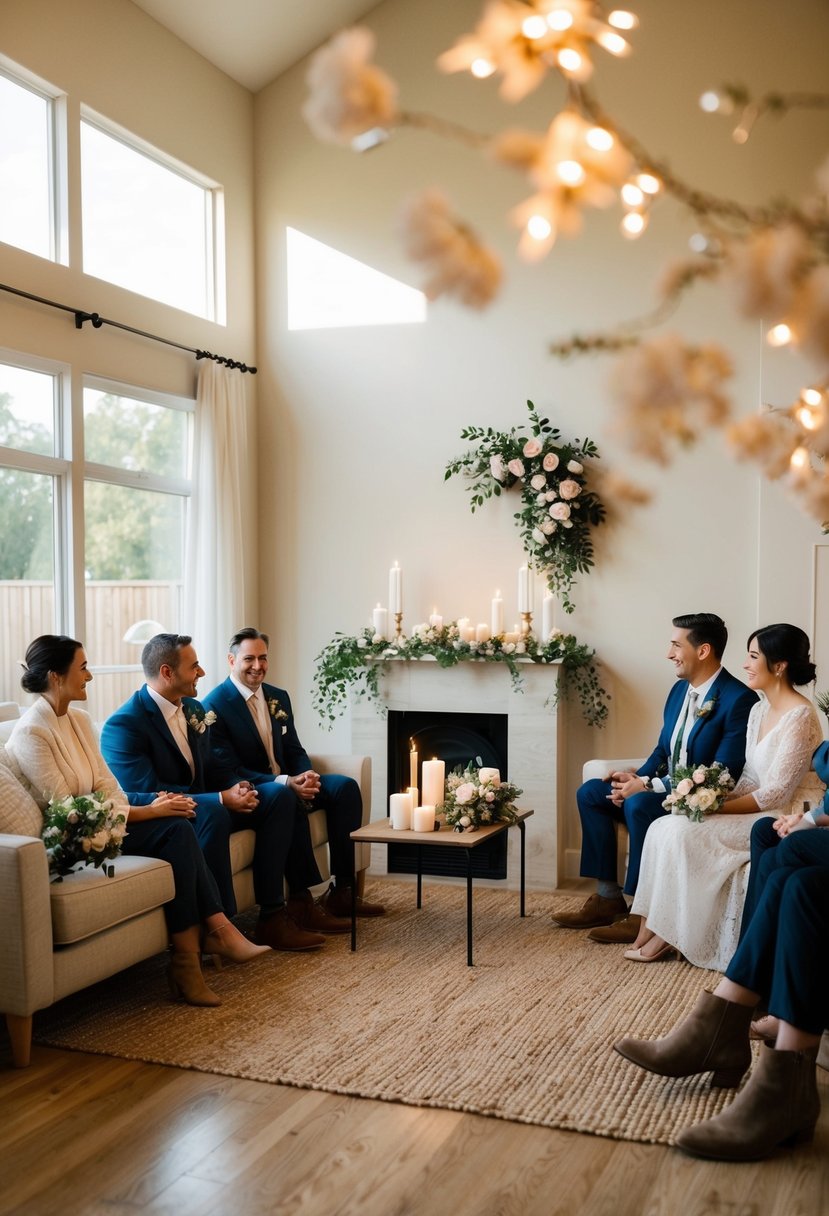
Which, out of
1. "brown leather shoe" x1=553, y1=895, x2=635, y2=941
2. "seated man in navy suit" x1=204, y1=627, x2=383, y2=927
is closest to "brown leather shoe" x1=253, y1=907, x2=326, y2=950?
"seated man in navy suit" x1=204, y1=627, x2=383, y2=927

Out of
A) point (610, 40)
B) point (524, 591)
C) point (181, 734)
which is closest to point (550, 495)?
point (524, 591)

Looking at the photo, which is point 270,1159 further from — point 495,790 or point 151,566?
point 151,566

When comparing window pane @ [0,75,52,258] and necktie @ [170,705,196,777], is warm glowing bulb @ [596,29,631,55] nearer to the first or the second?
necktie @ [170,705,196,777]

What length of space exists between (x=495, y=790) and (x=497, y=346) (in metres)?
2.66

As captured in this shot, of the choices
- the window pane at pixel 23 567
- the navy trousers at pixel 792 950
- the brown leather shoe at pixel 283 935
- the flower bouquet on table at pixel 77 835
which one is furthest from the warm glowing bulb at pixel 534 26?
the window pane at pixel 23 567

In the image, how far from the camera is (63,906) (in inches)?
138

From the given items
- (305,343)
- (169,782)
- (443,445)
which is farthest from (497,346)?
(169,782)

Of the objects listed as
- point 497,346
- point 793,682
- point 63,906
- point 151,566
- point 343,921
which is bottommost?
point 343,921

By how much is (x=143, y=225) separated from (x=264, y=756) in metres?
2.85

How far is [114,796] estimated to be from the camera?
404 centimetres

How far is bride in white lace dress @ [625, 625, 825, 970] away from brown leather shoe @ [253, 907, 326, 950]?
1294 mm

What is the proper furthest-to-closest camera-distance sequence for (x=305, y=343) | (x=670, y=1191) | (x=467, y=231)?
(x=305, y=343), (x=670, y=1191), (x=467, y=231)

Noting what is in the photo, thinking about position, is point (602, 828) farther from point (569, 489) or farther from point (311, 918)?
point (569, 489)

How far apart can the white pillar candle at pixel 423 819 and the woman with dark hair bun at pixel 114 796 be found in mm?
758
